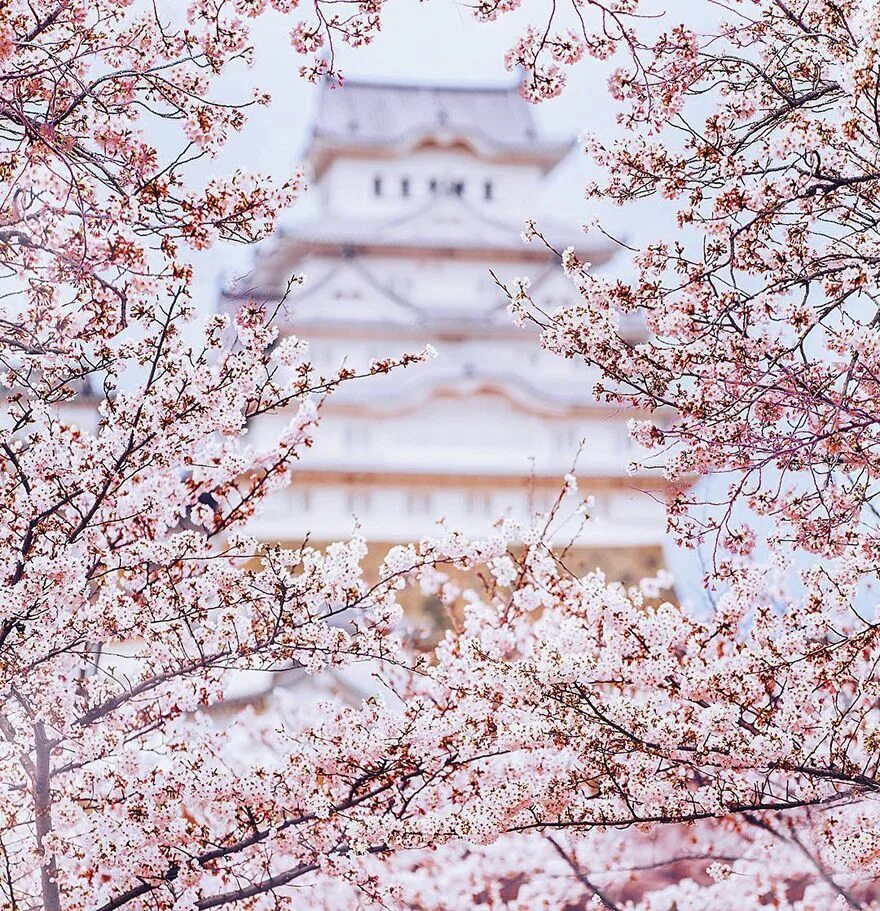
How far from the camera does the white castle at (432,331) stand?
Result: 3031 centimetres

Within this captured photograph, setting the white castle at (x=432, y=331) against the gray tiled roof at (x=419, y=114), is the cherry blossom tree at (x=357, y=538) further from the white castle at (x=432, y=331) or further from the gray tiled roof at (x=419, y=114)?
the gray tiled roof at (x=419, y=114)

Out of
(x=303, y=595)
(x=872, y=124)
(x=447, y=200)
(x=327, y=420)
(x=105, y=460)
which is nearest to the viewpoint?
(x=872, y=124)

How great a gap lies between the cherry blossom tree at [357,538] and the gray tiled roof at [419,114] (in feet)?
98.7

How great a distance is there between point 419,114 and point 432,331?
22.9ft

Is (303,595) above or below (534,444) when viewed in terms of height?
below

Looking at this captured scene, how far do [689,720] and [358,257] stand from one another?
29.9m

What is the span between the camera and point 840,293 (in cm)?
427

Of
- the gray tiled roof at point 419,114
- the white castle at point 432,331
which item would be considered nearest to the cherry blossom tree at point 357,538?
the white castle at point 432,331

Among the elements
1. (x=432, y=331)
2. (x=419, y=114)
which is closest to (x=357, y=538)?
(x=432, y=331)

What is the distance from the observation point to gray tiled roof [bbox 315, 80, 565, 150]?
34.2 metres

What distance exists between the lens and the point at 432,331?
32031 mm

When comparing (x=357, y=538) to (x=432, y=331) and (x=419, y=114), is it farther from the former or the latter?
(x=419, y=114)

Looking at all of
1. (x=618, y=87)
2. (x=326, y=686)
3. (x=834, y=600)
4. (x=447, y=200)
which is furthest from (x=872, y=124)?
(x=447, y=200)

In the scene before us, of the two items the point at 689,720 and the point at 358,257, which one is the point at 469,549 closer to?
the point at 689,720
